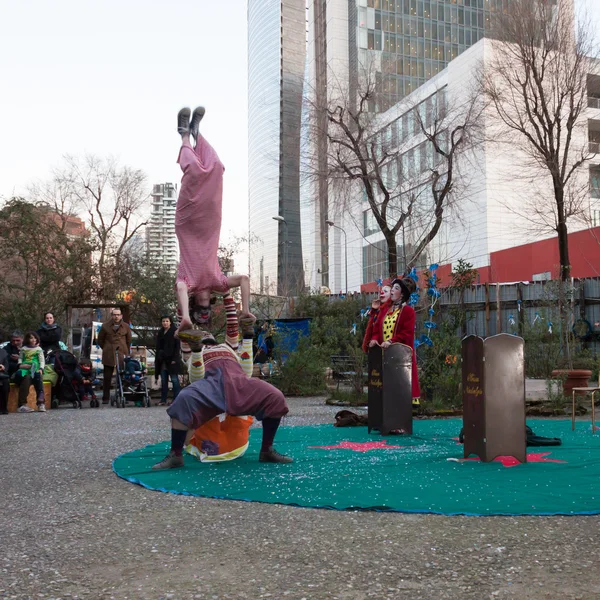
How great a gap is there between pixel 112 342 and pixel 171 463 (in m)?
9.25

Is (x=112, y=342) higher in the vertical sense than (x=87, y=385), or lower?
higher

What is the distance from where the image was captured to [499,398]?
6891 millimetres

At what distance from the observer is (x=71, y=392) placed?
14906 millimetres

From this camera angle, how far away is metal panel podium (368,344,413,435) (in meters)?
9.39

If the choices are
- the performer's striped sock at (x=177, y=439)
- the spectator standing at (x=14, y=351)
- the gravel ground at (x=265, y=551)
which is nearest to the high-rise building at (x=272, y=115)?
the spectator standing at (x=14, y=351)

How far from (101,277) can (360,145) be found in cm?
1366

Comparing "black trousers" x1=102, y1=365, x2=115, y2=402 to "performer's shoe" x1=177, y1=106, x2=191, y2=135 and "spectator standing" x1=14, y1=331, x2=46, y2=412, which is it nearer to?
"spectator standing" x1=14, y1=331, x2=46, y2=412

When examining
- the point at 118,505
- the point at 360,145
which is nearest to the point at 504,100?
the point at 360,145

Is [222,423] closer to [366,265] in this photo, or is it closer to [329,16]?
[366,265]

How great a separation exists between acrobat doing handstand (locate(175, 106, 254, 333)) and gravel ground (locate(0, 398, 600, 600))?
6.52 feet

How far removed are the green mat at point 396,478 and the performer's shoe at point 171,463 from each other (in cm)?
9

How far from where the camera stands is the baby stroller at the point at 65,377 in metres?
14.8

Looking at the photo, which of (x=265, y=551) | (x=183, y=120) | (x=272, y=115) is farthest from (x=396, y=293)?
(x=272, y=115)

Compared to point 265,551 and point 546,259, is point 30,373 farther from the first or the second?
point 546,259
